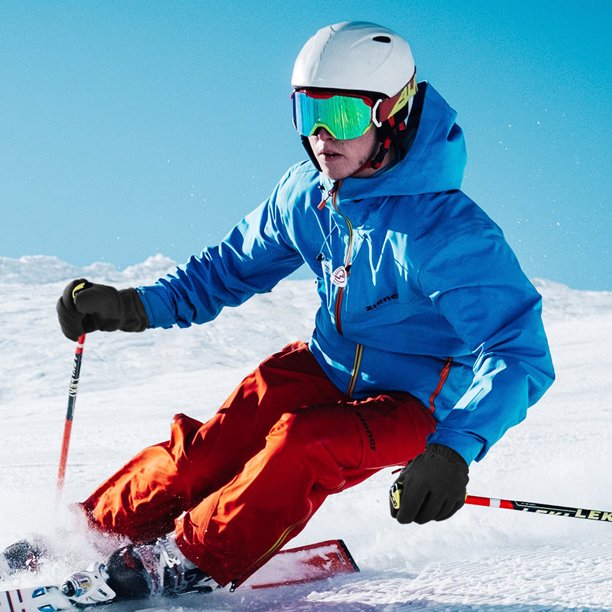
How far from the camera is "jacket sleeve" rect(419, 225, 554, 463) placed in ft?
8.47

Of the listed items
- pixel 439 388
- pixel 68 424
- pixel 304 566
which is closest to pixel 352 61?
pixel 439 388

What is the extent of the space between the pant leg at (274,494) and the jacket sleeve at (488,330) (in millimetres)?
417

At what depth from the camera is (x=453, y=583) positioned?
2977 millimetres

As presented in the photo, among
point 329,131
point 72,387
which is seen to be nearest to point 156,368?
point 72,387

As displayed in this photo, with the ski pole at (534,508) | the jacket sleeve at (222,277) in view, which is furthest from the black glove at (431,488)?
the jacket sleeve at (222,277)

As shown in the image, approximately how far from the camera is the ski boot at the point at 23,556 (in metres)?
3.09

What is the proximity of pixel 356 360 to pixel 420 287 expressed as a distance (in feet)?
1.62

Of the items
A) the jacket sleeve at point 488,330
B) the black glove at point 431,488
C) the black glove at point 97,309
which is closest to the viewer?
the black glove at point 431,488

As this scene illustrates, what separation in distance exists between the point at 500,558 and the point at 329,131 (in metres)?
1.77

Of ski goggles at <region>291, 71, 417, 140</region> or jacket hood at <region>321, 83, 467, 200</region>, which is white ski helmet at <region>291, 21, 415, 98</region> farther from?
jacket hood at <region>321, 83, 467, 200</region>

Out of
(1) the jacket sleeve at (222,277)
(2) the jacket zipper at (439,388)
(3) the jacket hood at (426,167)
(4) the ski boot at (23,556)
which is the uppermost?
(3) the jacket hood at (426,167)

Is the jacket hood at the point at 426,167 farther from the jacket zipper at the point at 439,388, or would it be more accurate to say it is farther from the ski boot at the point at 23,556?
the ski boot at the point at 23,556

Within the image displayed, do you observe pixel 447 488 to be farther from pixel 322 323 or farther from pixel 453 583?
pixel 322 323

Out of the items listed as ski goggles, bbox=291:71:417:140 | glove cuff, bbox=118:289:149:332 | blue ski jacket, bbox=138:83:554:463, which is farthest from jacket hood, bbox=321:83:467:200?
glove cuff, bbox=118:289:149:332
